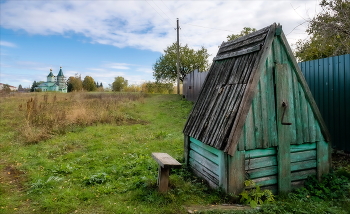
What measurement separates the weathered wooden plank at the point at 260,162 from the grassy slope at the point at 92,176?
76 cm

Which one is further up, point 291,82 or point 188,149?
point 291,82

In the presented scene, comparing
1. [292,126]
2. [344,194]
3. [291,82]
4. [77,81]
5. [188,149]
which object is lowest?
[344,194]

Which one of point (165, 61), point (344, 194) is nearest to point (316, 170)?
point (344, 194)

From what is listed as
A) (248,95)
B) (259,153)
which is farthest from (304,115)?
(248,95)

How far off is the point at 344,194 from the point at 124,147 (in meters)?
5.99

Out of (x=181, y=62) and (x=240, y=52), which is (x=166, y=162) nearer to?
(x=240, y=52)

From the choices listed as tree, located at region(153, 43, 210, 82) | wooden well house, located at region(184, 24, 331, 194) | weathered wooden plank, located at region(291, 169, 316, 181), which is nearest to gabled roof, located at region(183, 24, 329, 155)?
wooden well house, located at region(184, 24, 331, 194)

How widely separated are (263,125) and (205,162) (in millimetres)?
1340

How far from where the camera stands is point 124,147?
820cm

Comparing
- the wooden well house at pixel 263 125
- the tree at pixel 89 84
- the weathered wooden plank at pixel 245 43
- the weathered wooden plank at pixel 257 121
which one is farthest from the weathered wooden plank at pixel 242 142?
the tree at pixel 89 84

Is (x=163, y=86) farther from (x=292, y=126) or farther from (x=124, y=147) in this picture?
(x=292, y=126)

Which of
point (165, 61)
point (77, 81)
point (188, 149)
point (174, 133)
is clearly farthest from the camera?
point (77, 81)

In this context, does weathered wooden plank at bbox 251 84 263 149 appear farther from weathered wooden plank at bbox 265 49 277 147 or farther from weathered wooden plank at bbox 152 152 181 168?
weathered wooden plank at bbox 152 152 181 168

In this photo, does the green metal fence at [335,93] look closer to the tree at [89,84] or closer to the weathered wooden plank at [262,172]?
the weathered wooden plank at [262,172]
